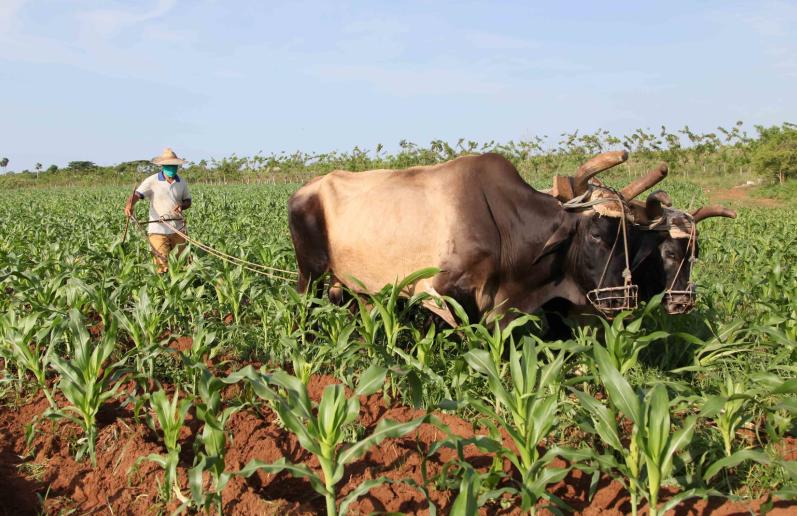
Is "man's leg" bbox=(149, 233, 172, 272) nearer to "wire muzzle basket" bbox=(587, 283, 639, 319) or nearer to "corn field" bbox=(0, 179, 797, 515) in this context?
"corn field" bbox=(0, 179, 797, 515)

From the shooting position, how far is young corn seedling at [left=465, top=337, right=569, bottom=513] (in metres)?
2.83

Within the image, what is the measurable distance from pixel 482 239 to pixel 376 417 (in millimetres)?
1659

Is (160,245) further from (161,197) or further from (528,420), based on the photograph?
(528,420)

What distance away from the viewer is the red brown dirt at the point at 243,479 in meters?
3.12

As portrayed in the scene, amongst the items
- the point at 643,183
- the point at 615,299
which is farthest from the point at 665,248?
the point at 615,299

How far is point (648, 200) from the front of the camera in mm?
5078

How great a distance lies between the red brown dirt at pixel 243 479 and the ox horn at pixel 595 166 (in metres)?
2.24

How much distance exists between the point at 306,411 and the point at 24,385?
8.42 ft

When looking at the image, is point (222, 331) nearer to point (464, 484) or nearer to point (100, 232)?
point (464, 484)

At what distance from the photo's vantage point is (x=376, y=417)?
13.4ft

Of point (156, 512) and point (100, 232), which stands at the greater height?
point (100, 232)

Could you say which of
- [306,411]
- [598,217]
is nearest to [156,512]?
[306,411]

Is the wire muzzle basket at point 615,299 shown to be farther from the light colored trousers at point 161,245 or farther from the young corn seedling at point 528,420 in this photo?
the light colored trousers at point 161,245

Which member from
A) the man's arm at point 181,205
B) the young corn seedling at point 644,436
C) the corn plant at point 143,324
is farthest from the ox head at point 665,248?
the man's arm at point 181,205
